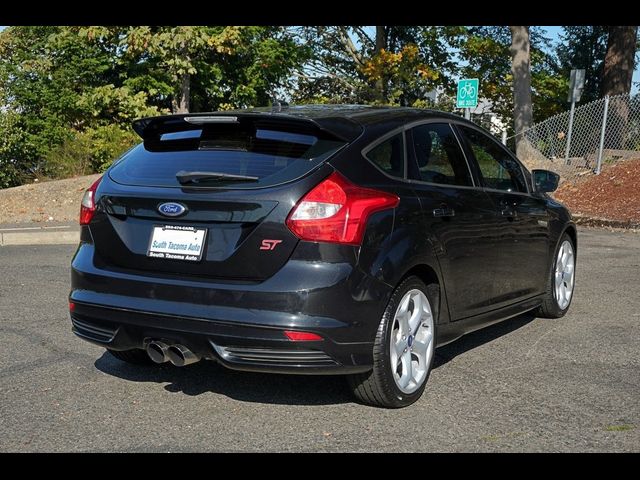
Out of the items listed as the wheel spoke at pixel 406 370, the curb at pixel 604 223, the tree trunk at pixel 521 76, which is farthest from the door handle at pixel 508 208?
the tree trunk at pixel 521 76

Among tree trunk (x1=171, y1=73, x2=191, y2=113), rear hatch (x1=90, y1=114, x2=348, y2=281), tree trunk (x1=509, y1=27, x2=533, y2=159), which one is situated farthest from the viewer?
tree trunk (x1=171, y1=73, x2=191, y2=113)

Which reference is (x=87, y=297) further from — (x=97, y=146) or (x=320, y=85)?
(x=320, y=85)

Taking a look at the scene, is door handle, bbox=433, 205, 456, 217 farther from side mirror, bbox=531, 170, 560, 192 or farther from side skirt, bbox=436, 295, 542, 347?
side mirror, bbox=531, 170, 560, 192

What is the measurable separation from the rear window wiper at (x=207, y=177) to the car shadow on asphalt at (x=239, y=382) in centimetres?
123

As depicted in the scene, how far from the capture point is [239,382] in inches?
196

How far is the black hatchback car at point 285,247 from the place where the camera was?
407 cm

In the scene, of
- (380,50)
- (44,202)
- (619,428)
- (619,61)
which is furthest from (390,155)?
(380,50)

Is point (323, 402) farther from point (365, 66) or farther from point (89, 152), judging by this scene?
point (365, 66)

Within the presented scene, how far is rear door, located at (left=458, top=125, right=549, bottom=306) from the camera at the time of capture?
5652 millimetres

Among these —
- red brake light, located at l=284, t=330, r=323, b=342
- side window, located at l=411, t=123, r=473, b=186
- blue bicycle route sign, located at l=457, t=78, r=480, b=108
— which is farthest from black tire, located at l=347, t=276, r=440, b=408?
blue bicycle route sign, located at l=457, t=78, r=480, b=108

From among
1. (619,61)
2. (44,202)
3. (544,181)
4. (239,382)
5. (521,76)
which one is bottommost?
(44,202)

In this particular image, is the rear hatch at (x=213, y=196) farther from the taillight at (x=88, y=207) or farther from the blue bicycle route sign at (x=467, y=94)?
the blue bicycle route sign at (x=467, y=94)

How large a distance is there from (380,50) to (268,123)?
74.9ft

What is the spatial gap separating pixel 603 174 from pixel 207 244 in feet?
49.4
